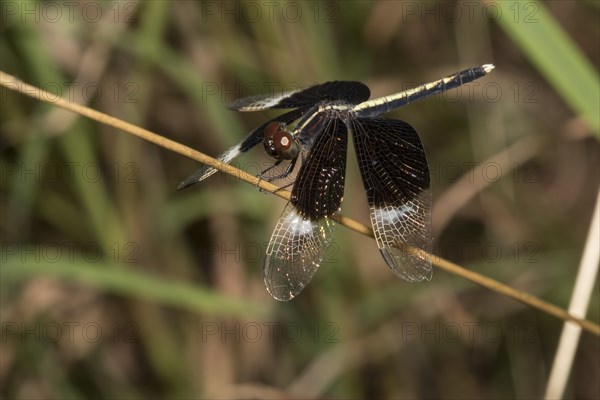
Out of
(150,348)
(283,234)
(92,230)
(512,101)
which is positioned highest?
(512,101)

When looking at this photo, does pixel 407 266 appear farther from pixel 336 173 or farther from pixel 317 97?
pixel 317 97

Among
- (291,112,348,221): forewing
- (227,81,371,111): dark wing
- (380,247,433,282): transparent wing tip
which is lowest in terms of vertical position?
(380,247,433,282): transparent wing tip

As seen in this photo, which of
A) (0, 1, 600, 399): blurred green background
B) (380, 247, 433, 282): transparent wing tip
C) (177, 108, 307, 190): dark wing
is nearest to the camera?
(380, 247, 433, 282): transparent wing tip

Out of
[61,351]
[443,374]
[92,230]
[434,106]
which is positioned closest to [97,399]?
[61,351]

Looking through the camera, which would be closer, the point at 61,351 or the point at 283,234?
the point at 283,234

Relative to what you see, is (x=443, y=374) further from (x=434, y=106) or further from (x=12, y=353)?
(x=12, y=353)

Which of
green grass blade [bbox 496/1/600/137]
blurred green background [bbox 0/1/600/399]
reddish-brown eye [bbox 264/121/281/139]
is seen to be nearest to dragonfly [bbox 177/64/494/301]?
reddish-brown eye [bbox 264/121/281/139]

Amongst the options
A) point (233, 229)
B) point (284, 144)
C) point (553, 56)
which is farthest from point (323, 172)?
point (233, 229)

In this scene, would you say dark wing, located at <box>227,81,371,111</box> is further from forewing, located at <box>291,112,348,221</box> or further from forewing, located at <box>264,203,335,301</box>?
forewing, located at <box>264,203,335,301</box>
